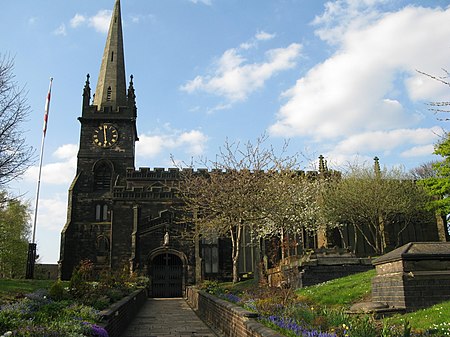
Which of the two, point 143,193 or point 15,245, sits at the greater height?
point 143,193

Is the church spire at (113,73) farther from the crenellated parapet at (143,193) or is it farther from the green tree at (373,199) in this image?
the green tree at (373,199)

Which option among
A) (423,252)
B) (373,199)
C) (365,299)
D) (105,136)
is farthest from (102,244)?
(423,252)

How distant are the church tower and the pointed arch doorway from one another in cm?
525

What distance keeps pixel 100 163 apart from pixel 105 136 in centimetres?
306

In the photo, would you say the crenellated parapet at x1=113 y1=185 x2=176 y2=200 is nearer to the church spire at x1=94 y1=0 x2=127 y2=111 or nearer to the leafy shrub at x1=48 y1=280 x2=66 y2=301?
the church spire at x1=94 y1=0 x2=127 y2=111

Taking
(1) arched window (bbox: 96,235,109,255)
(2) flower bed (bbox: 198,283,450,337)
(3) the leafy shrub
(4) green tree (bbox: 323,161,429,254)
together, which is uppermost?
(4) green tree (bbox: 323,161,429,254)

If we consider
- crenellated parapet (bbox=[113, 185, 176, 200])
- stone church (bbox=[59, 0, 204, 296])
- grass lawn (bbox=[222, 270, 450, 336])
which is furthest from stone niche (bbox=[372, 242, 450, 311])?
crenellated parapet (bbox=[113, 185, 176, 200])

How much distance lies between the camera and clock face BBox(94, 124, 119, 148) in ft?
154

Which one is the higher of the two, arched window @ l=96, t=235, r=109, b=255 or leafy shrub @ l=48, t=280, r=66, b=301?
arched window @ l=96, t=235, r=109, b=255

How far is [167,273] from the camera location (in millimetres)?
36750

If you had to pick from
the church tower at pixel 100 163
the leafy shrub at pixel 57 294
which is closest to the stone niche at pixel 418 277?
the leafy shrub at pixel 57 294

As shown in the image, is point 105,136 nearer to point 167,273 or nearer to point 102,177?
point 102,177

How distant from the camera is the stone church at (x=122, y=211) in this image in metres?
36.6

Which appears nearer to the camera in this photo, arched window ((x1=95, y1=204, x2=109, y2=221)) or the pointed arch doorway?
the pointed arch doorway
